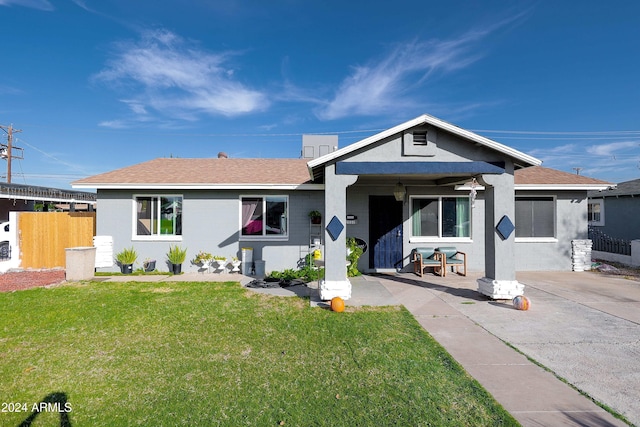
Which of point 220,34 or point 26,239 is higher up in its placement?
point 220,34

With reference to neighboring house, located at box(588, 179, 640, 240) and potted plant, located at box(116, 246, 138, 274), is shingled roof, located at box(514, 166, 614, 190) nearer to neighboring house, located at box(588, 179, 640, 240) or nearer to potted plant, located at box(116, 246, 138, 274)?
neighboring house, located at box(588, 179, 640, 240)

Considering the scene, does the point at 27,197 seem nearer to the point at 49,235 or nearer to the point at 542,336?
the point at 49,235

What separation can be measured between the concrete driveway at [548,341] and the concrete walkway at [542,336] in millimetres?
11

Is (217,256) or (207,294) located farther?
(217,256)

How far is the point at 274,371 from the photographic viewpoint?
142 inches

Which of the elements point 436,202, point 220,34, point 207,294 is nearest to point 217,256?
point 207,294

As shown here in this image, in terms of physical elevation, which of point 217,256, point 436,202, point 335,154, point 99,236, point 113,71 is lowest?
point 217,256

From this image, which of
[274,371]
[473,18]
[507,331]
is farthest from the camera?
[473,18]

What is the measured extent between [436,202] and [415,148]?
4.38 meters

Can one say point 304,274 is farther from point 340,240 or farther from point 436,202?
point 436,202

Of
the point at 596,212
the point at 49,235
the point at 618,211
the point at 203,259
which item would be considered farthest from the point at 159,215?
the point at 596,212

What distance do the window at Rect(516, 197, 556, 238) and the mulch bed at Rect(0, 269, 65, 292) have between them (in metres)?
14.4

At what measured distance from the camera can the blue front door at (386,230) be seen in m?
10.2

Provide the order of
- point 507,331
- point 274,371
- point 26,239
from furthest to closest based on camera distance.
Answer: point 26,239 < point 507,331 < point 274,371
